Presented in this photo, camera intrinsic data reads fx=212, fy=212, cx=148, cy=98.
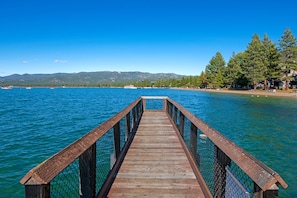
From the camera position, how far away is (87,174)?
2178mm

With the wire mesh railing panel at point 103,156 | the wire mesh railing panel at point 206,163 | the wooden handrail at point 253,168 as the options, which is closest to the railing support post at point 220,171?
the wooden handrail at point 253,168

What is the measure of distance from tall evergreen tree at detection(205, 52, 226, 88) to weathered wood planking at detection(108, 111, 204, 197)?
6244cm

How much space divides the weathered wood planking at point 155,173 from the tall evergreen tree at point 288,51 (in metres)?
43.5

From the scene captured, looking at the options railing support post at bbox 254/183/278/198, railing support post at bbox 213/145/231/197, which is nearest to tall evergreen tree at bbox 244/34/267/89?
railing support post at bbox 213/145/231/197

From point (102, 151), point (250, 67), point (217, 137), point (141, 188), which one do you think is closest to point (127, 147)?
point (141, 188)

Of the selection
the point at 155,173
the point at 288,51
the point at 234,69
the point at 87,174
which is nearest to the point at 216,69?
the point at 234,69

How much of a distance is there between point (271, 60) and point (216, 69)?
25150 mm

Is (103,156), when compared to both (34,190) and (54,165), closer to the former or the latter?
(54,165)

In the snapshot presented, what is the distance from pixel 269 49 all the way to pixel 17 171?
1932 inches

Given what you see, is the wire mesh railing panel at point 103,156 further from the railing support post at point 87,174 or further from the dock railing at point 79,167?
the railing support post at point 87,174

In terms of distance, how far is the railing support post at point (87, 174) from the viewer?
210cm

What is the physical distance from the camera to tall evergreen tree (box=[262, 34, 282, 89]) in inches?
1613

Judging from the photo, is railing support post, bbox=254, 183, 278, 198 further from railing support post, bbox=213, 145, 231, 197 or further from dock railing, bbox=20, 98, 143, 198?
dock railing, bbox=20, 98, 143, 198

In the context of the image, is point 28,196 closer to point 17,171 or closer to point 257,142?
point 17,171
